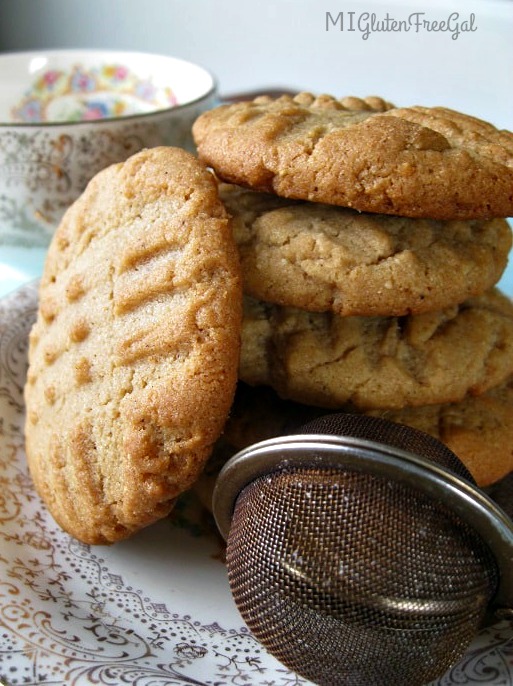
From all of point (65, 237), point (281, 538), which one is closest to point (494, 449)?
point (281, 538)

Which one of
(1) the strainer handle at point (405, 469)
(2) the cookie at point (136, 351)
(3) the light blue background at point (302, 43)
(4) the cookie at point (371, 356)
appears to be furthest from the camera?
(3) the light blue background at point (302, 43)

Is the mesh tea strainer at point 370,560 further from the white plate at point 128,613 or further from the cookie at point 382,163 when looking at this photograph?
the cookie at point 382,163

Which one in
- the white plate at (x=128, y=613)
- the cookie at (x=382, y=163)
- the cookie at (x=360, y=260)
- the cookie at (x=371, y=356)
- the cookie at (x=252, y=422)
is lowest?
the white plate at (x=128, y=613)

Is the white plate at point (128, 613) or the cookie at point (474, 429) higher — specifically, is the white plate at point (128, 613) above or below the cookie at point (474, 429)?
below

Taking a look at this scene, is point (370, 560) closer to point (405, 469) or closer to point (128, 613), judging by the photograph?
point (405, 469)

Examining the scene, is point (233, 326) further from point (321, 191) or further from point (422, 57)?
point (422, 57)

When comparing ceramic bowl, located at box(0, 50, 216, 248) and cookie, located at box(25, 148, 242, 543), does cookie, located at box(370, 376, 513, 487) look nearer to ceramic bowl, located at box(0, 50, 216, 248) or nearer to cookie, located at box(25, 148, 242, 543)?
cookie, located at box(25, 148, 242, 543)

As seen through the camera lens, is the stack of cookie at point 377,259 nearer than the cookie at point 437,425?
Yes

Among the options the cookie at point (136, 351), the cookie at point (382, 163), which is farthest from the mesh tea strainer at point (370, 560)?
the cookie at point (382, 163)
